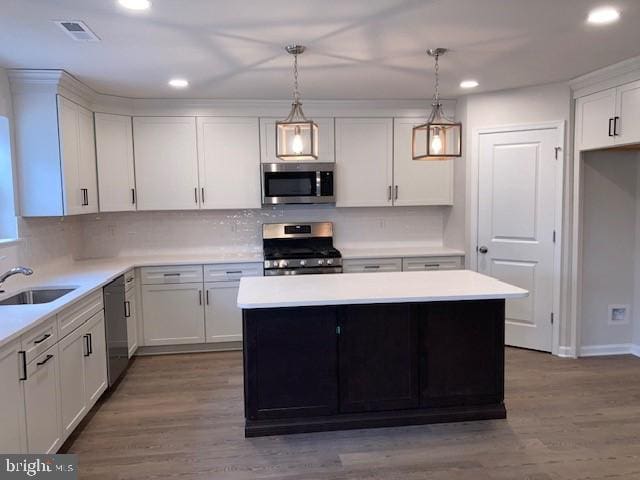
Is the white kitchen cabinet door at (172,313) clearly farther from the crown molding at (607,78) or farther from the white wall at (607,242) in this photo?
the crown molding at (607,78)

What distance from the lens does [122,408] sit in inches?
124

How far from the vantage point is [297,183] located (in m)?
4.48

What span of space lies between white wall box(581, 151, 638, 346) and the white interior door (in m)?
0.30

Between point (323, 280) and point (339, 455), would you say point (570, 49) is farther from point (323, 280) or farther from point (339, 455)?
point (339, 455)

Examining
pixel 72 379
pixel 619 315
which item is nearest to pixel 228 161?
pixel 72 379

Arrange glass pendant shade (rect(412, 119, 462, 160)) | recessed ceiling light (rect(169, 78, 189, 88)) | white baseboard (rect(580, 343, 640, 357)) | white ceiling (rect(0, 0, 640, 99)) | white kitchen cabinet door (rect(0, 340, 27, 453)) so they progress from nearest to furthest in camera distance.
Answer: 1. white kitchen cabinet door (rect(0, 340, 27, 453))
2. white ceiling (rect(0, 0, 640, 99))
3. glass pendant shade (rect(412, 119, 462, 160))
4. recessed ceiling light (rect(169, 78, 189, 88))
5. white baseboard (rect(580, 343, 640, 357))

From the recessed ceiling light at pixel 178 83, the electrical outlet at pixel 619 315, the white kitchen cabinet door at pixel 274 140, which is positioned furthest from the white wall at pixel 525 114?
the recessed ceiling light at pixel 178 83

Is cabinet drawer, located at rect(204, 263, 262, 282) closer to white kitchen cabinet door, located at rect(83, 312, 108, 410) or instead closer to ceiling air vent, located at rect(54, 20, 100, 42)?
white kitchen cabinet door, located at rect(83, 312, 108, 410)

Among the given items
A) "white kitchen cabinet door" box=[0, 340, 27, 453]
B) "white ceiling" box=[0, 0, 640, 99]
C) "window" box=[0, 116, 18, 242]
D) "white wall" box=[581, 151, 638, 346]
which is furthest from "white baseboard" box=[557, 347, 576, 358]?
"window" box=[0, 116, 18, 242]

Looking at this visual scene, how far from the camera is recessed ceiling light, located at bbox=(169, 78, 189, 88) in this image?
12.0 feet

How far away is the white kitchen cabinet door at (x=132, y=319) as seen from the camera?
388 cm

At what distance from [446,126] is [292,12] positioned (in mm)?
1025

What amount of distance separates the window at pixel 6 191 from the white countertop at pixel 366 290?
1777 mm

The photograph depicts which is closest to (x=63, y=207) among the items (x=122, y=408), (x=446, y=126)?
(x=122, y=408)
